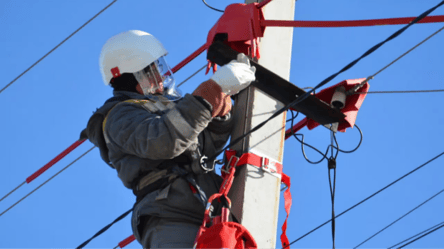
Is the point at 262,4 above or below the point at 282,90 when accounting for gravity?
above

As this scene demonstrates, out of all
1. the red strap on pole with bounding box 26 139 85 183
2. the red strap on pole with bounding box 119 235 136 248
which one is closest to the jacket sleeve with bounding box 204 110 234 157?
the red strap on pole with bounding box 119 235 136 248

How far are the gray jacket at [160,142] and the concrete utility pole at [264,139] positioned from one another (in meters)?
0.19

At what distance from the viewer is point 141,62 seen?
514cm

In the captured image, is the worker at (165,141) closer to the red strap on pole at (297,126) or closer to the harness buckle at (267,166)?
the harness buckle at (267,166)

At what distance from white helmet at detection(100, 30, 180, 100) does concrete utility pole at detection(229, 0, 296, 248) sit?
2.11 feet

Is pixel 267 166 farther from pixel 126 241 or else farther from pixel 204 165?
pixel 126 241

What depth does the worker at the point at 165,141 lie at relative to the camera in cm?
427

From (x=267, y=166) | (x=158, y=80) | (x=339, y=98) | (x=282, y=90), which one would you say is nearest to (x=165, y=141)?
(x=267, y=166)

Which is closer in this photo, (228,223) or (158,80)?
(228,223)

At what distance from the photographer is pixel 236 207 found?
14.1ft

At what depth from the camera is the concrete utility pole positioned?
4.27m

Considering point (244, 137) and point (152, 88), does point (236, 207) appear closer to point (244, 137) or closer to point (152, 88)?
point (244, 137)

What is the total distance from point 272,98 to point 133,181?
985mm

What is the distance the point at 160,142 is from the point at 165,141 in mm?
30
